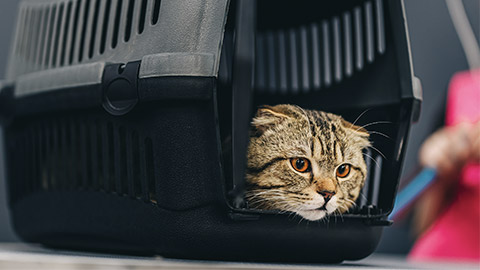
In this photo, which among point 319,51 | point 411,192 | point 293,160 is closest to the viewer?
point 293,160

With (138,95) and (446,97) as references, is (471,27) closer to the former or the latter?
(446,97)

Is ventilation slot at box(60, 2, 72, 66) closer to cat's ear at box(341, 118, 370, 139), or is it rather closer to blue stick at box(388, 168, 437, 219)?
cat's ear at box(341, 118, 370, 139)

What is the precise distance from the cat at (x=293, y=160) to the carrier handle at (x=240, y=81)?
0.07 m

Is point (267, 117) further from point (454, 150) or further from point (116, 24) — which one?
point (454, 150)

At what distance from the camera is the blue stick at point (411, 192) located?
931 mm

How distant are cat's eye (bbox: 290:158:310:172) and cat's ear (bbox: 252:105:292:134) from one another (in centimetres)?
5

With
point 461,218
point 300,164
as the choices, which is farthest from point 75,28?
point 461,218

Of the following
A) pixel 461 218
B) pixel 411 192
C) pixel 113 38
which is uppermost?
pixel 113 38

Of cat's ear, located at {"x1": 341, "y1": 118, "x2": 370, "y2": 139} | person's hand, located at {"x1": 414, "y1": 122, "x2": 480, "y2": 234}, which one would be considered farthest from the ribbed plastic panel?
person's hand, located at {"x1": 414, "y1": 122, "x2": 480, "y2": 234}

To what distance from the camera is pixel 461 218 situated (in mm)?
1547

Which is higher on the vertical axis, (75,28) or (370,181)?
(75,28)

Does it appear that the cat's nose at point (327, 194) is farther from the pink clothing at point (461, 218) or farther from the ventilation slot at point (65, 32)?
the pink clothing at point (461, 218)

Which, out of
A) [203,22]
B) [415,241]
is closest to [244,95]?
[203,22]

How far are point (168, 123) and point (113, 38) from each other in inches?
5.9
